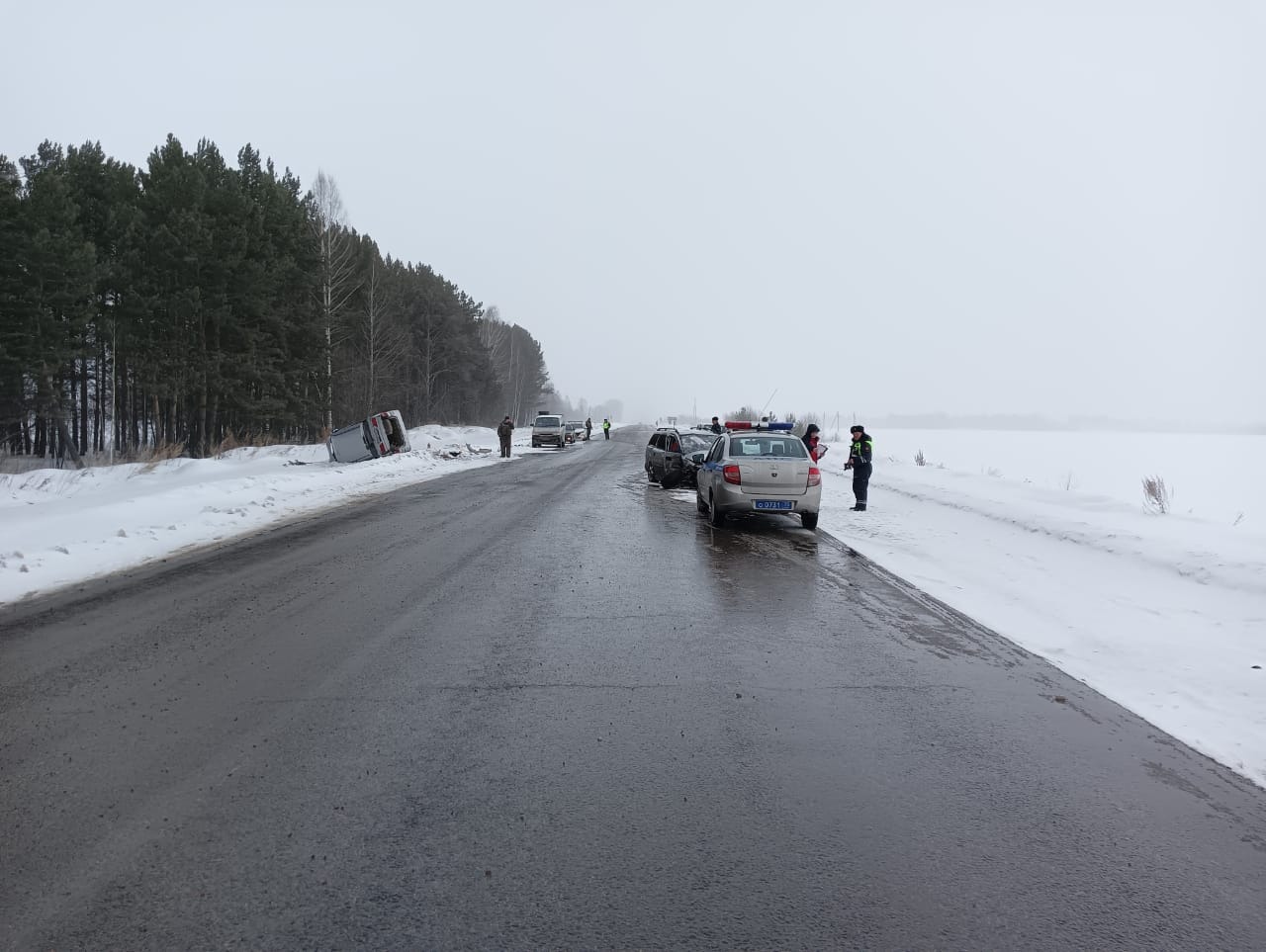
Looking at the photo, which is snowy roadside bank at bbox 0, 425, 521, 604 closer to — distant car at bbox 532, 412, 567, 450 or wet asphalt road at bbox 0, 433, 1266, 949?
wet asphalt road at bbox 0, 433, 1266, 949

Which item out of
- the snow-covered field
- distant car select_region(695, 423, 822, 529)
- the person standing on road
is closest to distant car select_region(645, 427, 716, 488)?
the snow-covered field

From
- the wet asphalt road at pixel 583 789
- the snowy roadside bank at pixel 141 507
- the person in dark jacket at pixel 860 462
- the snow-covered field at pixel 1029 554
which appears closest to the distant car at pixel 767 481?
the snow-covered field at pixel 1029 554

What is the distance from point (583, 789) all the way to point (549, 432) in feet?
141

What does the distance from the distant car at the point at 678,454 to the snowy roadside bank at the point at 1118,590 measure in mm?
5666

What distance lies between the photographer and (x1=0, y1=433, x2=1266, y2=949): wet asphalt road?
2529 mm

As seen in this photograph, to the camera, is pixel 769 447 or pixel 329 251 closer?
pixel 769 447

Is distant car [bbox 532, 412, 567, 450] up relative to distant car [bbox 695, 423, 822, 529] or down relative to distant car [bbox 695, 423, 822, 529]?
up

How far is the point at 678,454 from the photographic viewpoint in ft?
65.2

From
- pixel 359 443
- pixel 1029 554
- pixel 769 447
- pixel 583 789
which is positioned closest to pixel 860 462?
pixel 769 447

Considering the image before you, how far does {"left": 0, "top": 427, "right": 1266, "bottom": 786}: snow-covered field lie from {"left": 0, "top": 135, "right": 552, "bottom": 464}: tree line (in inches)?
476

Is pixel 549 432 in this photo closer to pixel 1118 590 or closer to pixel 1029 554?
pixel 1029 554

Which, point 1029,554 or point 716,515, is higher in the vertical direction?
point 716,515

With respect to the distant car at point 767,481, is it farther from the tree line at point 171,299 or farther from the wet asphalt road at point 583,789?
the tree line at point 171,299

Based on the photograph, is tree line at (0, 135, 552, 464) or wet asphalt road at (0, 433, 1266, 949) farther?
tree line at (0, 135, 552, 464)
